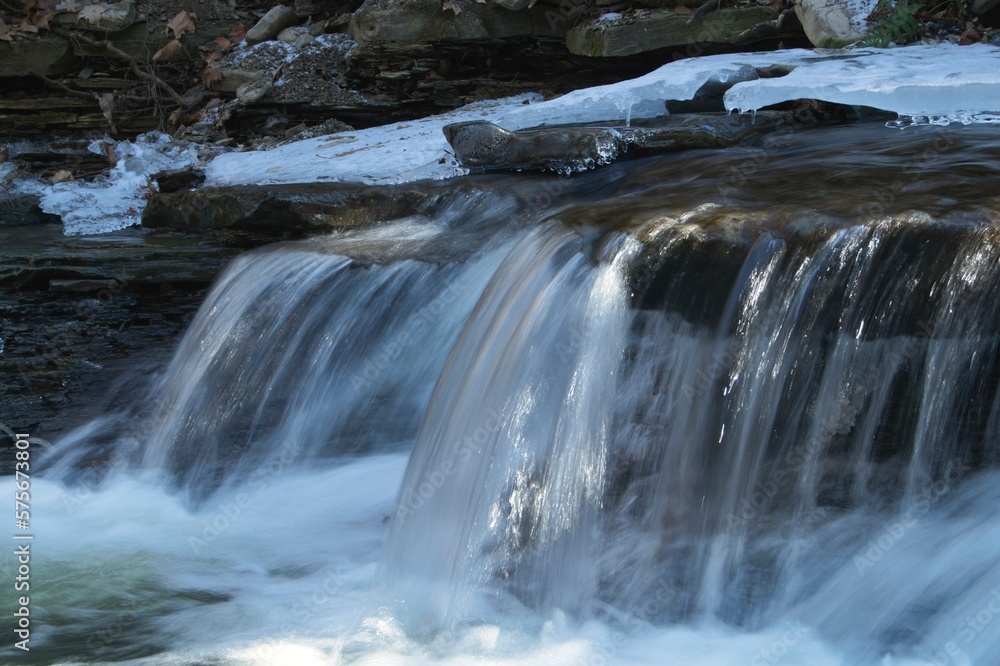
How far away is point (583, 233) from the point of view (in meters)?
3.95

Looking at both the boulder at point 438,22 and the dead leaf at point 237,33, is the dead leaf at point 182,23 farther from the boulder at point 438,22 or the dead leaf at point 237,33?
the boulder at point 438,22

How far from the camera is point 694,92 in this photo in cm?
606

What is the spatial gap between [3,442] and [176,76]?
5036mm

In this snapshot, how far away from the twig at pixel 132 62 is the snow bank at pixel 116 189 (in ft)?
2.60

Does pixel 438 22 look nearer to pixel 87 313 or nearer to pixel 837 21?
pixel 837 21

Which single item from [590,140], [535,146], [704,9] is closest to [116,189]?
[535,146]

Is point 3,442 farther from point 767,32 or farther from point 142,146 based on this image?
point 767,32

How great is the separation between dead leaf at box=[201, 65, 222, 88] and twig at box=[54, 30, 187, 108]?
0.95 feet

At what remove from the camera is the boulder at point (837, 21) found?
6660 mm

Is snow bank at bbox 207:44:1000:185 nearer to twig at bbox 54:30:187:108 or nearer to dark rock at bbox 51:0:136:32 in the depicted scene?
twig at bbox 54:30:187:108

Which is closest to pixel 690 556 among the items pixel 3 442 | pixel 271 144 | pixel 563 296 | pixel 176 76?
pixel 563 296

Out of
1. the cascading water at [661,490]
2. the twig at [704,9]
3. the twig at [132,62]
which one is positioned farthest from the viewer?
the twig at [132,62]

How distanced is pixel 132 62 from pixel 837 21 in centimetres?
601

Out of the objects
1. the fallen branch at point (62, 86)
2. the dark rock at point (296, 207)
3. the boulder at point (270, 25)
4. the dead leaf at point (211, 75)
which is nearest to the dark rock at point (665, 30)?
the dark rock at point (296, 207)
